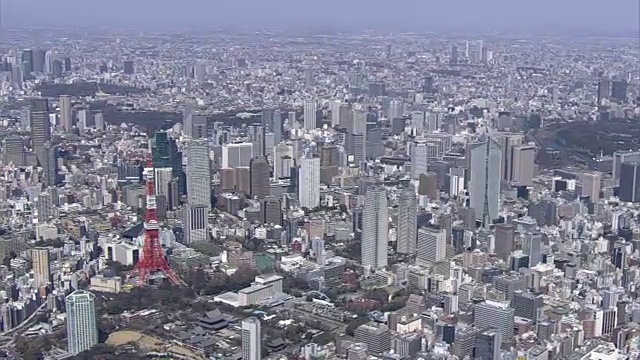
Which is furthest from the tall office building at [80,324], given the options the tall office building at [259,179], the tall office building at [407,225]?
the tall office building at [259,179]

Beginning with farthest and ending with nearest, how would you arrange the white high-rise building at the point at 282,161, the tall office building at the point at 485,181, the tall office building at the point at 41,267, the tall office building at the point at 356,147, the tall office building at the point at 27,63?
the tall office building at the point at 356,147, the tall office building at the point at 27,63, the white high-rise building at the point at 282,161, the tall office building at the point at 485,181, the tall office building at the point at 41,267

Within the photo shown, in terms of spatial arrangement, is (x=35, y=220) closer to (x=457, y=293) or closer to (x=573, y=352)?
(x=457, y=293)

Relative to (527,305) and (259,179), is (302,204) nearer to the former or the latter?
(259,179)

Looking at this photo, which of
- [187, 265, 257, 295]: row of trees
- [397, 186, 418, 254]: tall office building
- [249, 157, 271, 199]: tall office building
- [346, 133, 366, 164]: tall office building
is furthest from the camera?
[346, 133, 366, 164]: tall office building

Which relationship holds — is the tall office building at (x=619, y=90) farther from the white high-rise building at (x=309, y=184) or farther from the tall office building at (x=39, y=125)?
the tall office building at (x=39, y=125)

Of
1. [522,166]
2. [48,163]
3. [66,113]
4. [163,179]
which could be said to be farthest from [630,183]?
[66,113]

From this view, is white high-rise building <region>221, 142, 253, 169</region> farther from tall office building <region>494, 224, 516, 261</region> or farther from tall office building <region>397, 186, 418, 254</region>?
tall office building <region>494, 224, 516, 261</region>

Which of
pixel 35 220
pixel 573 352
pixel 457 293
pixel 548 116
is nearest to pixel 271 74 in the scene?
pixel 548 116

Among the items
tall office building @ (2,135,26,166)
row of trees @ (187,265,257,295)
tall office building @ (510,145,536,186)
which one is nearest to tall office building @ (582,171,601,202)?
tall office building @ (510,145,536,186)
